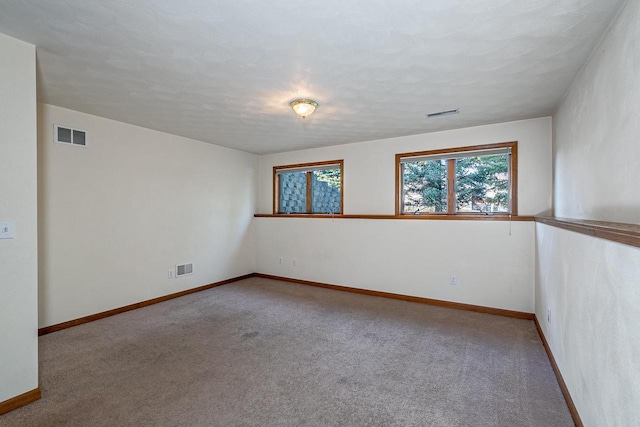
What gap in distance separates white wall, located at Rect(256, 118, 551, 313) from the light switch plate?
3.71 meters

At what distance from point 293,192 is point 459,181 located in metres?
2.94

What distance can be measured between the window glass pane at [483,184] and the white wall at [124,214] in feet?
12.4

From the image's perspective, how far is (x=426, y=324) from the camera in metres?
3.29

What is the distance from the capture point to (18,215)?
76.8 inches

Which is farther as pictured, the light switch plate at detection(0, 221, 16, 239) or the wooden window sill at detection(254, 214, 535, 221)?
Result: the wooden window sill at detection(254, 214, 535, 221)

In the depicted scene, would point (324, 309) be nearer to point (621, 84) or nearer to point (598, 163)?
point (598, 163)

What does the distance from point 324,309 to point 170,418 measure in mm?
2248

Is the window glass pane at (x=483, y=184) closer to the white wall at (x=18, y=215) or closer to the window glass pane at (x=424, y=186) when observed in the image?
the window glass pane at (x=424, y=186)

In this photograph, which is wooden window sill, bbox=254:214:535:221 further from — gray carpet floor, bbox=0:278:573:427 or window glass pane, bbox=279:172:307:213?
gray carpet floor, bbox=0:278:573:427

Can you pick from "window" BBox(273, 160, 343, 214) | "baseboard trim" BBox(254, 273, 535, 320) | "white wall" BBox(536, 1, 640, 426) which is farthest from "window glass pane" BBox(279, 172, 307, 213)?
"white wall" BBox(536, 1, 640, 426)

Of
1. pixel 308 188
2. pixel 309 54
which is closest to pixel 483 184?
pixel 308 188

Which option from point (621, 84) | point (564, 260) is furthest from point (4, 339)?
point (621, 84)

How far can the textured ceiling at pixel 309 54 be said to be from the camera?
1.61 meters

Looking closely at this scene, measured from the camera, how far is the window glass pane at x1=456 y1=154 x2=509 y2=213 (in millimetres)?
3732
